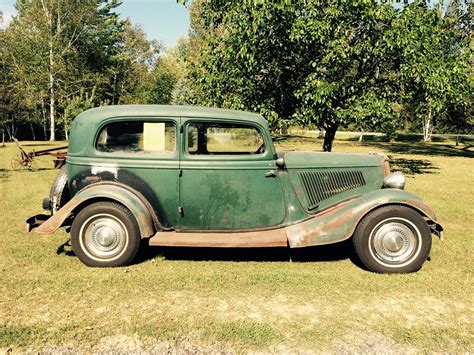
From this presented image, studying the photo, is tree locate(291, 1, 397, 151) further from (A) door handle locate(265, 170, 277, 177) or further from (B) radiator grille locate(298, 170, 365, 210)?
(A) door handle locate(265, 170, 277, 177)

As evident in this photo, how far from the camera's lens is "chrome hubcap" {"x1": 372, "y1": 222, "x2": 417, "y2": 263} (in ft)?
15.4

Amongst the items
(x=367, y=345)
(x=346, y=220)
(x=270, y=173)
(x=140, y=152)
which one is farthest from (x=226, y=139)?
(x=367, y=345)

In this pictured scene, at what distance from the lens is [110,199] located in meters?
4.76

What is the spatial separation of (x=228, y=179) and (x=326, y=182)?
51.9 inches

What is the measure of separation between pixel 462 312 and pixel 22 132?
141 ft

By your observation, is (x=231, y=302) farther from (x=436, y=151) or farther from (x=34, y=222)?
(x=436, y=151)

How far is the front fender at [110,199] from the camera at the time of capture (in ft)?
15.2

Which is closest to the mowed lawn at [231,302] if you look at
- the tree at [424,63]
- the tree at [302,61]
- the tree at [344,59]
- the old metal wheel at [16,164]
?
the tree at [344,59]

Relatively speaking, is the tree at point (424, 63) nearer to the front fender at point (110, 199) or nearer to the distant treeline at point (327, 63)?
the distant treeline at point (327, 63)

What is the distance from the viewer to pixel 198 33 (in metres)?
37.1

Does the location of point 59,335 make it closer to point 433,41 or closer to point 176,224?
point 176,224

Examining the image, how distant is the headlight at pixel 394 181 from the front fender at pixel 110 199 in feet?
10.4

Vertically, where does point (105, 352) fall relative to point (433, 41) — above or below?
below

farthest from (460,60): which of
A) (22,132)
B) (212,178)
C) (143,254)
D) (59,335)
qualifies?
(22,132)
